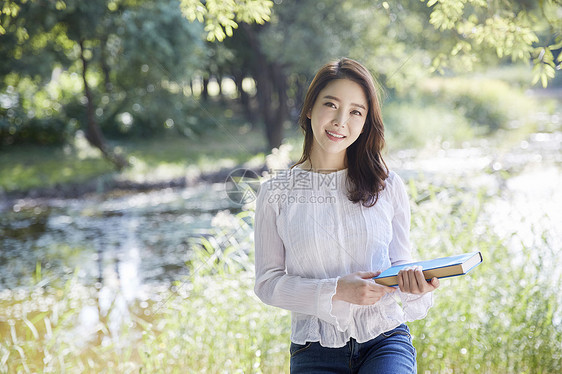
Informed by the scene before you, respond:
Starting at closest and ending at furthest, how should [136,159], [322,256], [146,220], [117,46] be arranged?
[322,256]
[146,220]
[117,46]
[136,159]

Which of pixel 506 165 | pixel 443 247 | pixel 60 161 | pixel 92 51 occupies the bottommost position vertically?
pixel 443 247

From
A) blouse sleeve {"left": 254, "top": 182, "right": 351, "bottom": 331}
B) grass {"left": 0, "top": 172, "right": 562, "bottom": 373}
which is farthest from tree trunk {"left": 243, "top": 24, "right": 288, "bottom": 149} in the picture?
blouse sleeve {"left": 254, "top": 182, "right": 351, "bottom": 331}

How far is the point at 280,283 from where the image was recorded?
1295 millimetres

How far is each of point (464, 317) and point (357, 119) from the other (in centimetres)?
135

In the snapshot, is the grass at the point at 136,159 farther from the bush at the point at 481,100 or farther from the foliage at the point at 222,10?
the foliage at the point at 222,10

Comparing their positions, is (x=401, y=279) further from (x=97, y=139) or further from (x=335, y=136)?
(x=97, y=139)

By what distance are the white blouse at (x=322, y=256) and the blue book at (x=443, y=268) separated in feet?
0.41

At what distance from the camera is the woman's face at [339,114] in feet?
4.47

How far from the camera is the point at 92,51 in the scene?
28.2 feet

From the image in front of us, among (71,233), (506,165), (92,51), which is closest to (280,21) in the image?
(92,51)

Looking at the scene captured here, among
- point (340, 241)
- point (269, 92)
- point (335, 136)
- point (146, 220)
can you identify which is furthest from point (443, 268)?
point (269, 92)

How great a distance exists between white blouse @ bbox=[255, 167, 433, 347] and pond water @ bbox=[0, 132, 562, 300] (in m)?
2.01

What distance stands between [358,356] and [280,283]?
0.26m

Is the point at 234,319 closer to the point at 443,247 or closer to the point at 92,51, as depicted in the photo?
the point at 443,247
